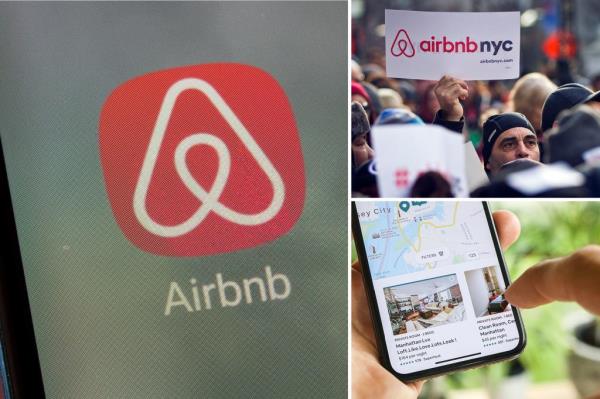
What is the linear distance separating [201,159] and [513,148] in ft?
2.19

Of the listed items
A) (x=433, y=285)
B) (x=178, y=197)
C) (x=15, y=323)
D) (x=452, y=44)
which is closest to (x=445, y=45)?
(x=452, y=44)

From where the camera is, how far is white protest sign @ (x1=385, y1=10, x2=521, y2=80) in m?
1.37

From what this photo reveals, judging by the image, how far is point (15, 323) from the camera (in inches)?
56.5

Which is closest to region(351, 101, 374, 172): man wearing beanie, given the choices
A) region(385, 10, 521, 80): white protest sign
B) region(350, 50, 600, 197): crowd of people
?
region(350, 50, 600, 197): crowd of people

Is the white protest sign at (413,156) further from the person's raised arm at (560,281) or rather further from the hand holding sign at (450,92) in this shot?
the person's raised arm at (560,281)

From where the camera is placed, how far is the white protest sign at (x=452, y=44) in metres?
1.37

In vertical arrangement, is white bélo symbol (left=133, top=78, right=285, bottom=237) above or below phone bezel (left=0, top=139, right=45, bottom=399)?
above

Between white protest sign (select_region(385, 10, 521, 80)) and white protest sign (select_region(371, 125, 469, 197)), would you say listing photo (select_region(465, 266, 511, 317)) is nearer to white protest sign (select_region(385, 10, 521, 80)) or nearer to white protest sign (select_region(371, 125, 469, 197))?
white protest sign (select_region(371, 125, 469, 197))

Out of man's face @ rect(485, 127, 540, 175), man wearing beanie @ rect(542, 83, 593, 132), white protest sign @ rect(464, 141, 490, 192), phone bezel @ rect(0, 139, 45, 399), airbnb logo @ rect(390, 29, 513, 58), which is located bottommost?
phone bezel @ rect(0, 139, 45, 399)

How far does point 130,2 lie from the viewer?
4.29 ft

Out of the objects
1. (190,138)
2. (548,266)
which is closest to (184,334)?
(190,138)

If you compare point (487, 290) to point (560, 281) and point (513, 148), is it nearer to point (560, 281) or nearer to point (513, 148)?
point (560, 281)

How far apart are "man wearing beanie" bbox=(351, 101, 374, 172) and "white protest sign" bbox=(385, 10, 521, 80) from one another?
111 mm

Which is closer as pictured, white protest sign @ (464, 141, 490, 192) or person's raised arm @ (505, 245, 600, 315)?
person's raised arm @ (505, 245, 600, 315)
